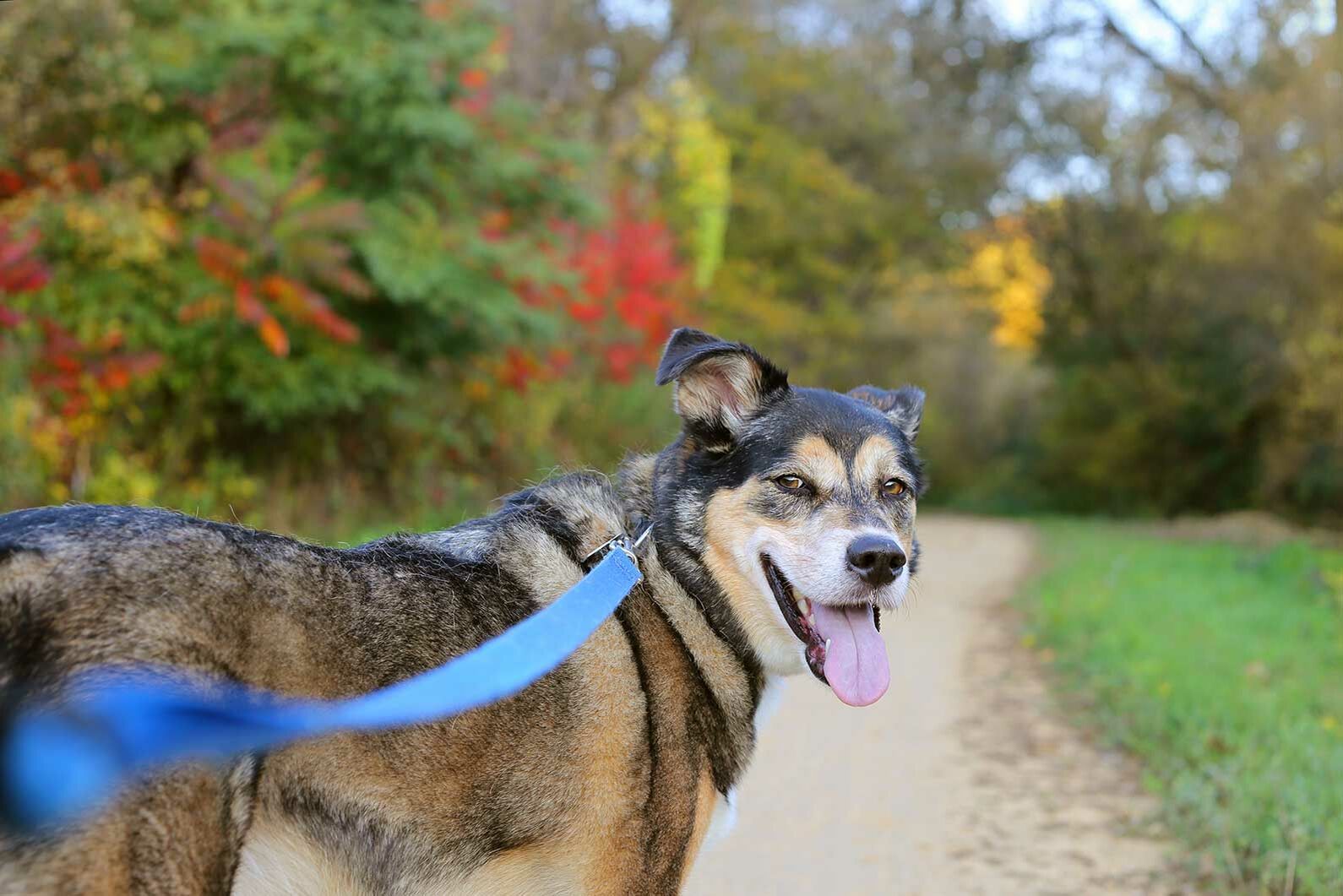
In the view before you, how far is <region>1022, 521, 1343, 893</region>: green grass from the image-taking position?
5.03 m

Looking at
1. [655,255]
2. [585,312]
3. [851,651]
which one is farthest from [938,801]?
[655,255]

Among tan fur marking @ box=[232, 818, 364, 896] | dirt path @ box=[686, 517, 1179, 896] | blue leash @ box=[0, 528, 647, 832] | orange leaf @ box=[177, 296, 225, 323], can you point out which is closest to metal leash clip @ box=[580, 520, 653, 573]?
blue leash @ box=[0, 528, 647, 832]

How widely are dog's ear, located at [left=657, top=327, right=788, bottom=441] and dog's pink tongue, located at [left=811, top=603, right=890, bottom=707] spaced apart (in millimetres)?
702

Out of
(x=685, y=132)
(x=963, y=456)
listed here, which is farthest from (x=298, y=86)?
(x=963, y=456)

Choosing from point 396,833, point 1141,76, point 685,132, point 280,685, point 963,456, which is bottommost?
point 963,456

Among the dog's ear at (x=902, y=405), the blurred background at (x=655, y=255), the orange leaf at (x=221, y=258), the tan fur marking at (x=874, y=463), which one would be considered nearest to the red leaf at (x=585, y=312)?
the blurred background at (x=655, y=255)

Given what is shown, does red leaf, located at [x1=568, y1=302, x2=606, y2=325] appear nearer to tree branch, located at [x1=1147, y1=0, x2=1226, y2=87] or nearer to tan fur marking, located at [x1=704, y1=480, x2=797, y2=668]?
tan fur marking, located at [x1=704, y1=480, x2=797, y2=668]

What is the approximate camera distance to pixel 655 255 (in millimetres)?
16953

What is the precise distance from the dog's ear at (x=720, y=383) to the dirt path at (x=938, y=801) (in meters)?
2.37

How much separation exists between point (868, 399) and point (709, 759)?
6.03 ft

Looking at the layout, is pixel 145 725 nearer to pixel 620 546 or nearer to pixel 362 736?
pixel 362 736

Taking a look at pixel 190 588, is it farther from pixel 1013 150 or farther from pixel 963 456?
pixel 963 456

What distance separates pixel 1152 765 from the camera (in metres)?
6.54

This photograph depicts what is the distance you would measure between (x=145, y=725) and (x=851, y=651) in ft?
6.93
